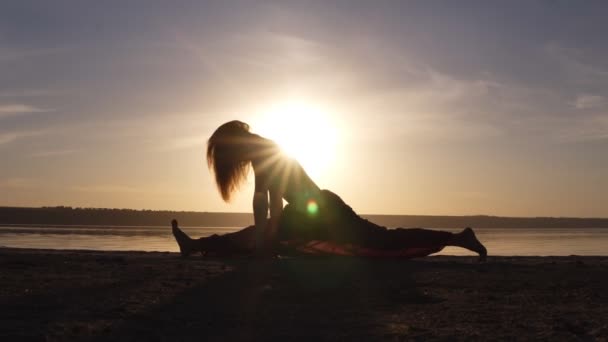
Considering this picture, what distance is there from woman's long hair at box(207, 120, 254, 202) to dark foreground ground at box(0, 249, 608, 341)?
3.31ft

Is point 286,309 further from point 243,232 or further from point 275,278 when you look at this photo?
point 243,232

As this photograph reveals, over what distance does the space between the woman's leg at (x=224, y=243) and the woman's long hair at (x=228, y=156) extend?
3.05ft

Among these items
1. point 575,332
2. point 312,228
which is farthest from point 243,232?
point 575,332

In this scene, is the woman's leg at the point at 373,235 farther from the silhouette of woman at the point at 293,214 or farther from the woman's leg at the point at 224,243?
the woman's leg at the point at 224,243

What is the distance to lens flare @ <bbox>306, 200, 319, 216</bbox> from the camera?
347 inches

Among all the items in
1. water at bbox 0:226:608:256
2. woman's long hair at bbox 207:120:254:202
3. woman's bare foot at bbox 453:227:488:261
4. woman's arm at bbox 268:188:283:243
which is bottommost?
water at bbox 0:226:608:256

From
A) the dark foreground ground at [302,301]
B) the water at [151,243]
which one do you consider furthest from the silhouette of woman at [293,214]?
the water at [151,243]

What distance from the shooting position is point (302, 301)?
5.47m

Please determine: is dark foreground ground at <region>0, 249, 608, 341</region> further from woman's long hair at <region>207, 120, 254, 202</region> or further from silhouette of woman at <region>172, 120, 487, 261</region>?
woman's long hair at <region>207, 120, 254, 202</region>

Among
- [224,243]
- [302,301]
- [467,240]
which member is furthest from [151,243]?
[302,301]

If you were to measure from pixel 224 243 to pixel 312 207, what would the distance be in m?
1.52

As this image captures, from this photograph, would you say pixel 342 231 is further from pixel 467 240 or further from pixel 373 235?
pixel 467 240

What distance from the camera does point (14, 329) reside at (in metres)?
4.21

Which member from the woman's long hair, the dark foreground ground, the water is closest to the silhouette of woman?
the woman's long hair
